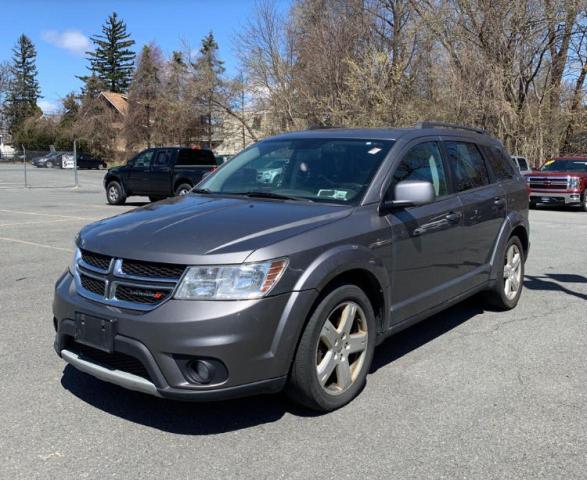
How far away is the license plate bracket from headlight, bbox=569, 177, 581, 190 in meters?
18.5

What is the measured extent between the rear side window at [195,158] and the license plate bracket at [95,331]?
1580cm

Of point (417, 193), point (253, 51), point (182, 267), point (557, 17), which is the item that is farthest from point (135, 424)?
point (253, 51)

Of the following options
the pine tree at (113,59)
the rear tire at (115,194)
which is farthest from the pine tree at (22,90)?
the rear tire at (115,194)

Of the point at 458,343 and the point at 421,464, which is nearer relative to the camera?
the point at 421,464

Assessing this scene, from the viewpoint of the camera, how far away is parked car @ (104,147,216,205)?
1884 cm

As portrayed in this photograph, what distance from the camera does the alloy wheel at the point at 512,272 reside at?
6180 mm

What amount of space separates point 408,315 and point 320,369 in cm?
104

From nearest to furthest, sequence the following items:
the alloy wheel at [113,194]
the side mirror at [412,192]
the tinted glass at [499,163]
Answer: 1. the side mirror at [412,192]
2. the tinted glass at [499,163]
3. the alloy wheel at [113,194]

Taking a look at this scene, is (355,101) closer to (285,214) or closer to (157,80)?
(285,214)

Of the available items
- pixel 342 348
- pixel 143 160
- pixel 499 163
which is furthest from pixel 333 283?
pixel 143 160

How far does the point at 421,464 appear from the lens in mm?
3182

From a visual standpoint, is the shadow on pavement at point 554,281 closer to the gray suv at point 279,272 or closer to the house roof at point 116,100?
the gray suv at point 279,272

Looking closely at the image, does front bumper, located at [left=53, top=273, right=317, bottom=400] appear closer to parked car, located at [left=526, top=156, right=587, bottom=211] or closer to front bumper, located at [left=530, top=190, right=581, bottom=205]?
parked car, located at [left=526, top=156, right=587, bottom=211]

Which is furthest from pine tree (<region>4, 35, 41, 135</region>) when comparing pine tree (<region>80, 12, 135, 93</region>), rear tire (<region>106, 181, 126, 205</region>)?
rear tire (<region>106, 181, 126, 205</region>)
